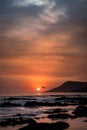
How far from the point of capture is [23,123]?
36438 mm

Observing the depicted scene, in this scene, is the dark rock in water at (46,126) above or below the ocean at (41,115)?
below

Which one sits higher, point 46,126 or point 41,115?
point 41,115

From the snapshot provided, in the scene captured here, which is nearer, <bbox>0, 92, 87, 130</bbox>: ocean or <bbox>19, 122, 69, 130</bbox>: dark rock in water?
<bbox>19, 122, 69, 130</bbox>: dark rock in water

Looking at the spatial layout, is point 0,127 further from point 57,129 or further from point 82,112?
point 82,112

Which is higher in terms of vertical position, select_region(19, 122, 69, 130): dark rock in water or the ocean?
the ocean

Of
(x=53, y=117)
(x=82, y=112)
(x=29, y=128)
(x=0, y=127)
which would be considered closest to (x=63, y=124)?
(x=29, y=128)

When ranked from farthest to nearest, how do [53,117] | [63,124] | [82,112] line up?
[82,112] → [53,117] → [63,124]

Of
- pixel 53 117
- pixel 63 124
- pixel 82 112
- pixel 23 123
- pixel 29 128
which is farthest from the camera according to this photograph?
pixel 82 112

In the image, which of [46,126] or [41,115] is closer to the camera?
[46,126]

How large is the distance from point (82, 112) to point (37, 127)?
62.6 ft

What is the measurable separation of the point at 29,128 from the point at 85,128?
5.68 m

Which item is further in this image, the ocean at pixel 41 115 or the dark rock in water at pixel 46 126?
the ocean at pixel 41 115

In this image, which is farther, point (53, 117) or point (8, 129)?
point (53, 117)

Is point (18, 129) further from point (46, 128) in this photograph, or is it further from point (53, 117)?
point (53, 117)
